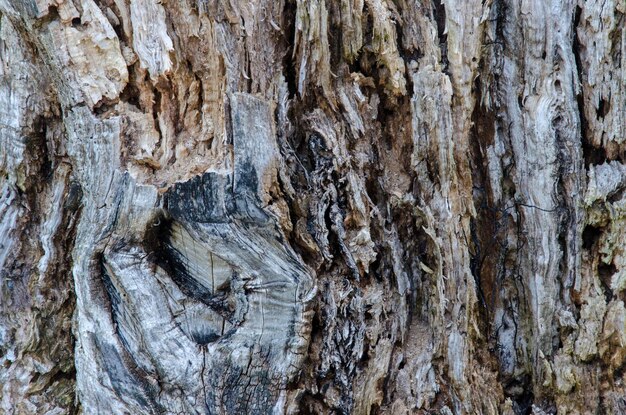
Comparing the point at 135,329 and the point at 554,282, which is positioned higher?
the point at 554,282

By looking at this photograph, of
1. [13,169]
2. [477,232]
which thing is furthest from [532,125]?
[13,169]

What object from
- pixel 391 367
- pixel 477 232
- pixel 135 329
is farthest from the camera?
pixel 477 232

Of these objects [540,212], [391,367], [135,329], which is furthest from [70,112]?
[540,212]

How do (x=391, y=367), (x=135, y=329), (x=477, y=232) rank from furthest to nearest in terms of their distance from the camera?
(x=477, y=232), (x=391, y=367), (x=135, y=329)

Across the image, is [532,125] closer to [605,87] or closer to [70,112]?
[605,87]

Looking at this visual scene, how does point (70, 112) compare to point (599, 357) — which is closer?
point (70, 112)

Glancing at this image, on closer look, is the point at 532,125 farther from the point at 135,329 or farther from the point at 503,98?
the point at 135,329

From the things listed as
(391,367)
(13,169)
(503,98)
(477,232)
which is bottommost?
(391,367)
